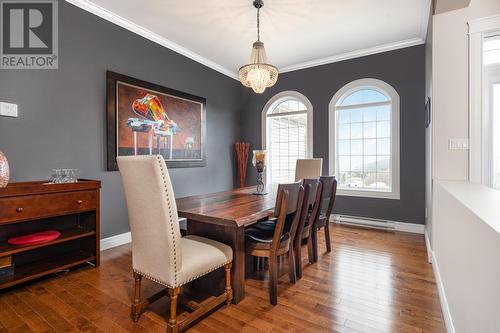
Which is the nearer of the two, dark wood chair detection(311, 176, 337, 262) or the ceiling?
dark wood chair detection(311, 176, 337, 262)

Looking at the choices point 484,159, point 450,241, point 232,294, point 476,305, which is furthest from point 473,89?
point 232,294

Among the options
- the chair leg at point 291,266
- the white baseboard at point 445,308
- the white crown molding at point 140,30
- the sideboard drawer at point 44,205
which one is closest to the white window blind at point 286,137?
the white crown molding at point 140,30

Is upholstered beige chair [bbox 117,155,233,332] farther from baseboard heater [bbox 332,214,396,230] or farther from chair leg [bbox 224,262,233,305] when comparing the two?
baseboard heater [bbox 332,214,396,230]

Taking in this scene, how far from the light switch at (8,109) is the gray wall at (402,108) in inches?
162

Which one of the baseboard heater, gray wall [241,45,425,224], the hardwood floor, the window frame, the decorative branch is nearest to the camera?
the hardwood floor

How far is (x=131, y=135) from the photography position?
3311mm

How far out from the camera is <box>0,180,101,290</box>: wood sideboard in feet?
6.70

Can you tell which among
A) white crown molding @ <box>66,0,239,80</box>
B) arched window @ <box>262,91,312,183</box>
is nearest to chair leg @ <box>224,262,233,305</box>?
white crown molding @ <box>66,0,239,80</box>

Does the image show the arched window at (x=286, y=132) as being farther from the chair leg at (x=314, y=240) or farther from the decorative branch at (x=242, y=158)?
the chair leg at (x=314, y=240)

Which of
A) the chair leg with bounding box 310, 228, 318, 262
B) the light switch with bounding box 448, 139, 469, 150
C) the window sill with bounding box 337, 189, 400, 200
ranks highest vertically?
the light switch with bounding box 448, 139, 469, 150

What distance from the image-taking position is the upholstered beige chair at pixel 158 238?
145 cm

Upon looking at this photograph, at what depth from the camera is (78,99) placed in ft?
9.29

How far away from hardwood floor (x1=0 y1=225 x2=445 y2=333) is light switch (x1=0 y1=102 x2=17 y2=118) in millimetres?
1544

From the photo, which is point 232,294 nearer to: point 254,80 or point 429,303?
point 429,303
